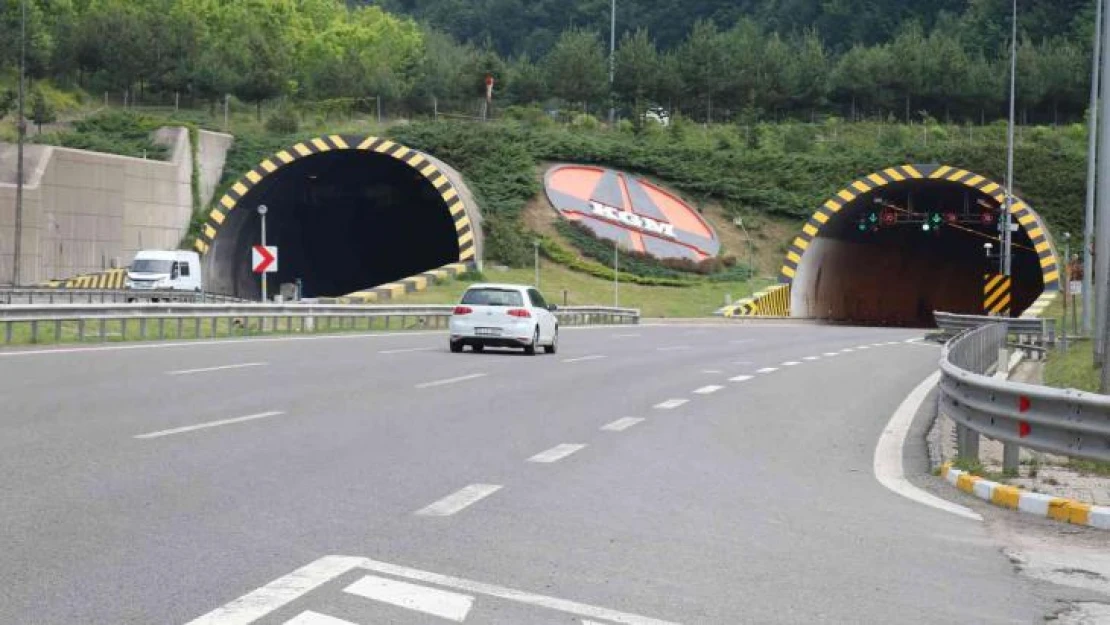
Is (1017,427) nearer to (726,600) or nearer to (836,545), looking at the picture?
(836,545)

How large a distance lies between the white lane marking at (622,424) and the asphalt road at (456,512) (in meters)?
0.07

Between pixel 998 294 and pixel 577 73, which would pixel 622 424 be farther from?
pixel 577 73

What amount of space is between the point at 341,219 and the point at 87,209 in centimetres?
1541

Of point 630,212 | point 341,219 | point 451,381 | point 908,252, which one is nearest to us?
point 451,381

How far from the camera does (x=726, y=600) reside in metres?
6.67

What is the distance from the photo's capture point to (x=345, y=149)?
203 feet

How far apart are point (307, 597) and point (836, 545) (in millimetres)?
3213

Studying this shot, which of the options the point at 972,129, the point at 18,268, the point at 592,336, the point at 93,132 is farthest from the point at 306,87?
the point at 592,336

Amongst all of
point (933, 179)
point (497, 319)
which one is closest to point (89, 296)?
point (497, 319)

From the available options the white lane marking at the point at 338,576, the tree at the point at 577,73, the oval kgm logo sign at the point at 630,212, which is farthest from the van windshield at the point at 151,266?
the tree at the point at 577,73

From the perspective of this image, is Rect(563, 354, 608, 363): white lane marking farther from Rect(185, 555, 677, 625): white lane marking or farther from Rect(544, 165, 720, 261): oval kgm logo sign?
Rect(544, 165, 720, 261): oval kgm logo sign

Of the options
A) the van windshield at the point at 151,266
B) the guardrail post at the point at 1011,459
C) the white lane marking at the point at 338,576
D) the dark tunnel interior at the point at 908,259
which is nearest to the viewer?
the white lane marking at the point at 338,576

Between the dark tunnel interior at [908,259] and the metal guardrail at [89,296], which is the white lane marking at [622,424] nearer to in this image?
the metal guardrail at [89,296]

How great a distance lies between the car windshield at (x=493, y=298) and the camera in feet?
→ 91.9
